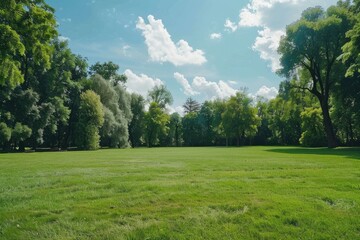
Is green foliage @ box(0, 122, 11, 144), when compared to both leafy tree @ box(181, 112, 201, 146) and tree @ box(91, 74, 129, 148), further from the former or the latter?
leafy tree @ box(181, 112, 201, 146)

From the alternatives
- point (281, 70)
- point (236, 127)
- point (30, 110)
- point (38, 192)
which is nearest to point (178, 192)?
point (38, 192)

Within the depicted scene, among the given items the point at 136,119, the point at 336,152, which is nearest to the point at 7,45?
the point at 336,152

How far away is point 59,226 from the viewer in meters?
5.45

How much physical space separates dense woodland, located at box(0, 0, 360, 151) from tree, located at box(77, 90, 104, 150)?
16 cm

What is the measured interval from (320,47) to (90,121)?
35.3m

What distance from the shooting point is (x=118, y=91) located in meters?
61.6

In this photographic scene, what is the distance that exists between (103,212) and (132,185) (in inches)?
99.6

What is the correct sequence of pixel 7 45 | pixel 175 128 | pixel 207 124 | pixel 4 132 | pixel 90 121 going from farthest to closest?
1. pixel 175 128
2. pixel 207 124
3. pixel 90 121
4. pixel 4 132
5. pixel 7 45

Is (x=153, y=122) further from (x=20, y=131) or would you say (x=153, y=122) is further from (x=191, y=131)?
(x=20, y=131)

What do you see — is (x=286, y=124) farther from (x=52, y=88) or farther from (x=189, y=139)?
(x=52, y=88)

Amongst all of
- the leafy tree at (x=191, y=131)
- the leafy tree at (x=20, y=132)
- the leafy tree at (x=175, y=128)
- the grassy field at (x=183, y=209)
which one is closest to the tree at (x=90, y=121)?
the leafy tree at (x=20, y=132)

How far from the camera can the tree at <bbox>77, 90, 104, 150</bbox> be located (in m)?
48.3

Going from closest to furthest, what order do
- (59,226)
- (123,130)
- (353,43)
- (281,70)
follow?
1. (59,226)
2. (353,43)
3. (281,70)
4. (123,130)

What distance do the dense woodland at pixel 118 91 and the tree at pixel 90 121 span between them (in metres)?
0.16
